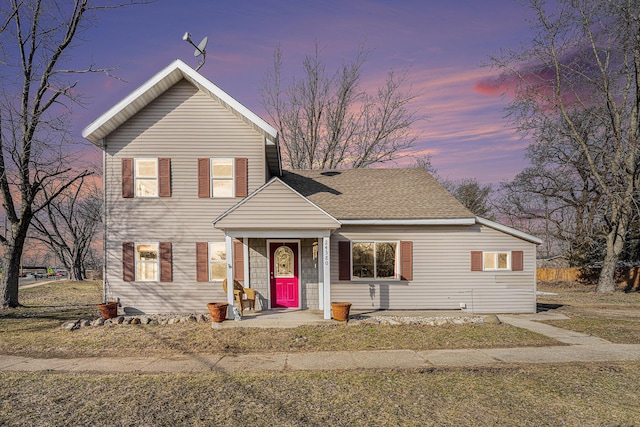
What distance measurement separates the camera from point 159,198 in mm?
13406

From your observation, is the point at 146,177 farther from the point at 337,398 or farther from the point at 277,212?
the point at 337,398

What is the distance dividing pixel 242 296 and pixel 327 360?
4987 millimetres

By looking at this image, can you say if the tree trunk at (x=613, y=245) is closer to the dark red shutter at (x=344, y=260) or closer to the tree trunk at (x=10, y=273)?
the dark red shutter at (x=344, y=260)

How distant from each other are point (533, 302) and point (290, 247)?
8906 mm

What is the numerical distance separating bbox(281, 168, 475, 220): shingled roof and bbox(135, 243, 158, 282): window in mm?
5799

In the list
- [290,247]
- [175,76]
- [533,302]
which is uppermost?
[175,76]

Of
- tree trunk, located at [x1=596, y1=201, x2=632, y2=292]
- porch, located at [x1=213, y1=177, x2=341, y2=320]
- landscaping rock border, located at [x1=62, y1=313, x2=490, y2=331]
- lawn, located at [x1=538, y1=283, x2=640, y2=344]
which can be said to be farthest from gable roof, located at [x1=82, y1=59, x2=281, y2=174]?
tree trunk, located at [x1=596, y1=201, x2=632, y2=292]

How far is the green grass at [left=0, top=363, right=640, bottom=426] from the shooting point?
531 centimetres

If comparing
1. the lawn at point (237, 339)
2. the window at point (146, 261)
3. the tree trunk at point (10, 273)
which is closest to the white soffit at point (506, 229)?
the lawn at point (237, 339)

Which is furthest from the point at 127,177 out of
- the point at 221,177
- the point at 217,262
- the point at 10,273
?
the point at 10,273

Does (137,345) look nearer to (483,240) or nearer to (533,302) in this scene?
(483,240)

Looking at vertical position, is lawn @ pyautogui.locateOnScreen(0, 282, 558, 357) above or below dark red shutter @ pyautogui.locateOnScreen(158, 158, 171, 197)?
below

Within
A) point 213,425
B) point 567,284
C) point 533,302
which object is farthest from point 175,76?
point 567,284

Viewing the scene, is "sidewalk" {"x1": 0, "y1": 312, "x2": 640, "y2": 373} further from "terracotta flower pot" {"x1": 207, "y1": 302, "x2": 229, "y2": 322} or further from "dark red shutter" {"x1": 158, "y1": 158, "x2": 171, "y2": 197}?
"dark red shutter" {"x1": 158, "y1": 158, "x2": 171, "y2": 197}
